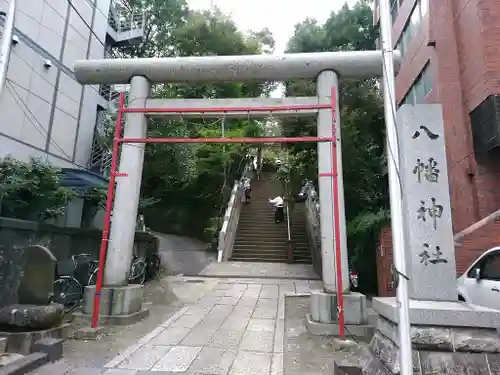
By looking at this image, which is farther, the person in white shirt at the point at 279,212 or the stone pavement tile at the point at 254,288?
the person in white shirt at the point at 279,212

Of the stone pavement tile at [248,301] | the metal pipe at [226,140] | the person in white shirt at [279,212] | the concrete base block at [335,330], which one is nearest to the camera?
the concrete base block at [335,330]

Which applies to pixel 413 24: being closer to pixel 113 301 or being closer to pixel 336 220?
pixel 336 220

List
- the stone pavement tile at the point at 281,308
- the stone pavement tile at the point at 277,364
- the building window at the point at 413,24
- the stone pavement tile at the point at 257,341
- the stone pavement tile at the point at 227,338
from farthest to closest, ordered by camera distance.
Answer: the building window at the point at 413,24
the stone pavement tile at the point at 281,308
the stone pavement tile at the point at 227,338
the stone pavement tile at the point at 257,341
the stone pavement tile at the point at 277,364

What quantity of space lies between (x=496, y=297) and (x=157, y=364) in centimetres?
535

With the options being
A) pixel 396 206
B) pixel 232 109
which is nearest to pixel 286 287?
pixel 232 109

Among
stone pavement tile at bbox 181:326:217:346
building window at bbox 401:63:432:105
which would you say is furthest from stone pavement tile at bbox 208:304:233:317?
building window at bbox 401:63:432:105

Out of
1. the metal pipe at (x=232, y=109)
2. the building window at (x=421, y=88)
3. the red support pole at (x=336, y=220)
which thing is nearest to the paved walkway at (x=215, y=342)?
the red support pole at (x=336, y=220)

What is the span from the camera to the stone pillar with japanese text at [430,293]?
2.95 m

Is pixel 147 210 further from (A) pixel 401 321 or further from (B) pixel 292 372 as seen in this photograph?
(A) pixel 401 321

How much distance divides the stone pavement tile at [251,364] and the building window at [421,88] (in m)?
11.2

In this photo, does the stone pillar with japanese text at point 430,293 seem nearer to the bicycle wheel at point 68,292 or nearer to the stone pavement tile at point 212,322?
the stone pavement tile at point 212,322

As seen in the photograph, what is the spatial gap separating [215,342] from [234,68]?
5.38 meters

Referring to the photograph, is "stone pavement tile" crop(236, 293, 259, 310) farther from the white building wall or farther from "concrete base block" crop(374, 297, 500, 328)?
the white building wall

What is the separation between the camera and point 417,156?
4137mm
